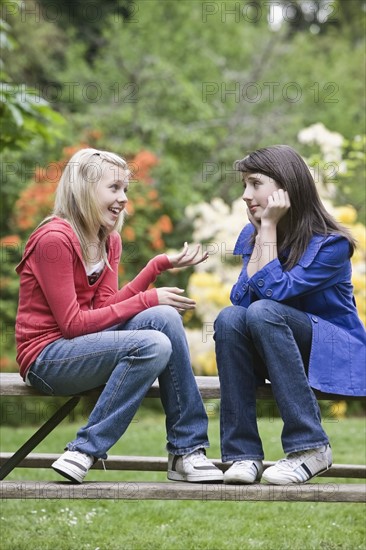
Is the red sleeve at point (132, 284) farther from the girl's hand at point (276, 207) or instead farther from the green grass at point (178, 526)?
the green grass at point (178, 526)

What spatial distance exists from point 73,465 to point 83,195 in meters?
1.00

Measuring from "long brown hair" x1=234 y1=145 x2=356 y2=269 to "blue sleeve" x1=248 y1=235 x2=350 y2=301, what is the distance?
44 millimetres

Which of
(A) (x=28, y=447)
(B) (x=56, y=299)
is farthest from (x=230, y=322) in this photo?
(A) (x=28, y=447)

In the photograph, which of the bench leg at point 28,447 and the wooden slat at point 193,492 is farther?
the bench leg at point 28,447

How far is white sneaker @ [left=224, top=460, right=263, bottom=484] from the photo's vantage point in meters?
2.95

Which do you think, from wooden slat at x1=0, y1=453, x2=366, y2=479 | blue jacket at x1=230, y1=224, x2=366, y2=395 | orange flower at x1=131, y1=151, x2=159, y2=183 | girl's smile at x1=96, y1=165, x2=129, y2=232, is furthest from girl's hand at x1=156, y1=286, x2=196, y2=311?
orange flower at x1=131, y1=151, x2=159, y2=183

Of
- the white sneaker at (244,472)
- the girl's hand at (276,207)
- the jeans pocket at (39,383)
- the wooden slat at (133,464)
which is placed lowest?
the wooden slat at (133,464)

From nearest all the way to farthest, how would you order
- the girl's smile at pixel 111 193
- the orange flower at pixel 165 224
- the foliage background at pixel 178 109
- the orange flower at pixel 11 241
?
1. the girl's smile at pixel 111 193
2. the foliage background at pixel 178 109
3. the orange flower at pixel 11 241
4. the orange flower at pixel 165 224

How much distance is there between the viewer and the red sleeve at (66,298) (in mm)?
3043

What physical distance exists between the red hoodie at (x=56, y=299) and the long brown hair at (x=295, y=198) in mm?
488

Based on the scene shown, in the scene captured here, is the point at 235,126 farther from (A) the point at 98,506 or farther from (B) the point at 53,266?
(B) the point at 53,266

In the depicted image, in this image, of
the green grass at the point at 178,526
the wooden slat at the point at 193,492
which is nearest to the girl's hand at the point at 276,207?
the wooden slat at the point at 193,492

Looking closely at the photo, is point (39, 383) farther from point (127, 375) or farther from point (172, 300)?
point (172, 300)

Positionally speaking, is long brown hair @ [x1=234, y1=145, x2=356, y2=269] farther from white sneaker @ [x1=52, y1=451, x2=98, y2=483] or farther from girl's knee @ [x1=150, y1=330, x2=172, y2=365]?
white sneaker @ [x1=52, y1=451, x2=98, y2=483]
